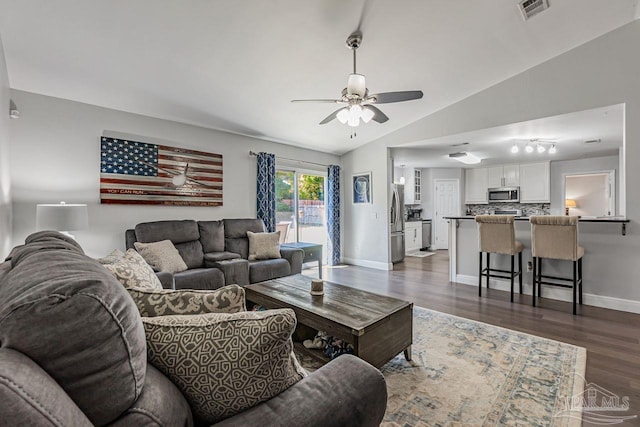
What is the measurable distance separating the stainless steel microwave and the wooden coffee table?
6.62m

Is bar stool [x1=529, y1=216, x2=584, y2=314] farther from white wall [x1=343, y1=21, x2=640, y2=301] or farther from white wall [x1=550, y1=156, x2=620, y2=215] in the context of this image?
white wall [x1=550, y1=156, x2=620, y2=215]

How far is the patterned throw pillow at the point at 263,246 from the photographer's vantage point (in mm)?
4312

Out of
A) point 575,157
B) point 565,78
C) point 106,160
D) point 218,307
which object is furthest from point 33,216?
point 575,157

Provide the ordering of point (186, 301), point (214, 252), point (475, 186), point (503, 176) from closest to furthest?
point (186, 301) < point (214, 252) < point (503, 176) < point (475, 186)

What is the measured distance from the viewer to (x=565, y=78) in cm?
361

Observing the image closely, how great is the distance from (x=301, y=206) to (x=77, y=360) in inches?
211

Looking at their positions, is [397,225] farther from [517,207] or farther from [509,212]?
[517,207]

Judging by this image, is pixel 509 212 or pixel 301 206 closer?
pixel 301 206

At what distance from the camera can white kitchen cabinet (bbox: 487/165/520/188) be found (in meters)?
7.34

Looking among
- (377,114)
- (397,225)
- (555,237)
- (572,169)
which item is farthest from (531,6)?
(572,169)

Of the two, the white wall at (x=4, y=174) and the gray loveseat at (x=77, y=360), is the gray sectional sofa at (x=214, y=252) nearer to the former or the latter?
the white wall at (x=4, y=174)

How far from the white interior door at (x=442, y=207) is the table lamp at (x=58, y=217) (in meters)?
7.92

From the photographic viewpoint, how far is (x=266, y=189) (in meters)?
5.05

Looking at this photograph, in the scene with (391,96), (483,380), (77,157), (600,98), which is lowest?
(483,380)
